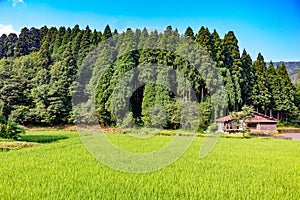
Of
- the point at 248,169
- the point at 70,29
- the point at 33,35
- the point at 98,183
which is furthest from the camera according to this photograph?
the point at 33,35

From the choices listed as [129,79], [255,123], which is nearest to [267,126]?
[255,123]

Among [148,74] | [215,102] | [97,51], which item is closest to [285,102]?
[215,102]

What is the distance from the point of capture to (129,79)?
68.0 feet

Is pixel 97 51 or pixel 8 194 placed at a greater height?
pixel 97 51

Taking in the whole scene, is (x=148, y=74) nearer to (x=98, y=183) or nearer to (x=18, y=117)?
(x=18, y=117)

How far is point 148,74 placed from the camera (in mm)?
21719

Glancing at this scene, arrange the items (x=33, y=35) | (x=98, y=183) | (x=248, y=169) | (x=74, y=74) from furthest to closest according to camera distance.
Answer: (x=33, y=35) → (x=74, y=74) → (x=248, y=169) → (x=98, y=183)

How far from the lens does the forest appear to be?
20.5m

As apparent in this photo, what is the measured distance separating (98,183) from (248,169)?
3.04 m

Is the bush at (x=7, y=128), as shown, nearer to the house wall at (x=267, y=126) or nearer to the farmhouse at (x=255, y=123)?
the farmhouse at (x=255, y=123)

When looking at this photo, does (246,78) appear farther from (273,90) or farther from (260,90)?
(273,90)

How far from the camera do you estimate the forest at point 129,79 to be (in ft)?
67.1

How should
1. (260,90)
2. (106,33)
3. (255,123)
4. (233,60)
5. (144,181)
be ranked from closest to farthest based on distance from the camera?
(144,181), (255,123), (233,60), (106,33), (260,90)

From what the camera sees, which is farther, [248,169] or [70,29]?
[70,29]
